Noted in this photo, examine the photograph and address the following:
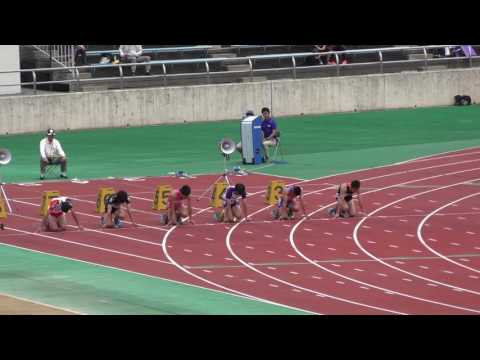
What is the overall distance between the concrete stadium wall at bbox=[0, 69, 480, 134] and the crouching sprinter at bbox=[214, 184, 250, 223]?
1636 cm

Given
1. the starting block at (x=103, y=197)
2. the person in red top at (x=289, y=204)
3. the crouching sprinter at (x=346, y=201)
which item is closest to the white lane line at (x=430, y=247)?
the crouching sprinter at (x=346, y=201)

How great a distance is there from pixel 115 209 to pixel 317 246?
14.2ft

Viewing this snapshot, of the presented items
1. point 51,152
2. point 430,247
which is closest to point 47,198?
point 51,152

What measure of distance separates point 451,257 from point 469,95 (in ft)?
91.8

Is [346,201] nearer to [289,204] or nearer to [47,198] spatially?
[289,204]

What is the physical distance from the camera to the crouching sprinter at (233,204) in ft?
89.8

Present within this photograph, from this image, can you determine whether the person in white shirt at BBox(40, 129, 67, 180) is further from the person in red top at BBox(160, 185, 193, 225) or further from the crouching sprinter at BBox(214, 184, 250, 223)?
the crouching sprinter at BBox(214, 184, 250, 223)

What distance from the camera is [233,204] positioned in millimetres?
27562

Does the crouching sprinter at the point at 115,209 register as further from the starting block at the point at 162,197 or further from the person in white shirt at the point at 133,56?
the person in white shirt at the point at 133,56

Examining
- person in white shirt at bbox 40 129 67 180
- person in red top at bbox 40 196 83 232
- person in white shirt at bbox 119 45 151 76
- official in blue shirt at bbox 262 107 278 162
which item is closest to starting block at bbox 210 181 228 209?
person in red top at bbox 40 196 83 232

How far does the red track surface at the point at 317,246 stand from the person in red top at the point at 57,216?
0.37 meters

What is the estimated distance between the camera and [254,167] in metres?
35.3

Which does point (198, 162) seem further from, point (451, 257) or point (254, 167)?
point (451, 257)

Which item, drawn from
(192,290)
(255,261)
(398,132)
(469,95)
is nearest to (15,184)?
(255,261)
